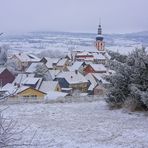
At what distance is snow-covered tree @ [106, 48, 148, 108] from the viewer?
603 inches

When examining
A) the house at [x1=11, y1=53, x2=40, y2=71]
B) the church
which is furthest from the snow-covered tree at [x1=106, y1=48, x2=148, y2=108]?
the house at [x1=11, y1=53, x2=40, y2=71]

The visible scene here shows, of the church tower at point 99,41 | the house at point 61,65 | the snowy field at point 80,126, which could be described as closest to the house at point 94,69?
the house at point 61,65

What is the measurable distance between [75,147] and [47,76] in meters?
53.2

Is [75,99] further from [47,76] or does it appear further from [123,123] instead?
[47,76]

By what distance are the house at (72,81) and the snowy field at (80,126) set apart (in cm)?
4281

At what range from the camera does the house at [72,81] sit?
60.0 m

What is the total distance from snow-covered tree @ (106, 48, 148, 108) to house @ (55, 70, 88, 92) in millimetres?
43780

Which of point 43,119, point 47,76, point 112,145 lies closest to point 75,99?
point 43,119

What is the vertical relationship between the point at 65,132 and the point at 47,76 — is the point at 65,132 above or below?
above

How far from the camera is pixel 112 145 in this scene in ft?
33.0

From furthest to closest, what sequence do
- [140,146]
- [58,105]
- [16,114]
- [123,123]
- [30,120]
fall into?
1. [58,105]
2. [16,114]
3. [30,120]
4. [123,123]
5. [140,146]

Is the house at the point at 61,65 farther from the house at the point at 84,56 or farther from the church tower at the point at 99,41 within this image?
the church tower at the point at 99,41

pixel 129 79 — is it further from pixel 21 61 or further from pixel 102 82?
pixel 21 61

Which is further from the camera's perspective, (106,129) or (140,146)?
(106,129)
